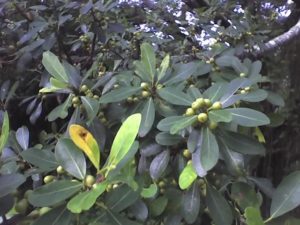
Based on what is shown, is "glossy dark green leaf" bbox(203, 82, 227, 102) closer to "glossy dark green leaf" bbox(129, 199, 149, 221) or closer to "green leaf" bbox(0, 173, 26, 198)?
"glossy dark green leaf" bbox(129, 199, 149, 221)

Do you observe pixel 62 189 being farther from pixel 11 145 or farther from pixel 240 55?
pixel 240 55

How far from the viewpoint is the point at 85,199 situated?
1.76ft

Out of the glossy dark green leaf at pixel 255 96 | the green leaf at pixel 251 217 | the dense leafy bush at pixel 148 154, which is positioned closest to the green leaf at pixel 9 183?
the dense leafy bush at pixel 148 154

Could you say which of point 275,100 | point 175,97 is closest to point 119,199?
point 175,97

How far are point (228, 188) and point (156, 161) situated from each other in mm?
181

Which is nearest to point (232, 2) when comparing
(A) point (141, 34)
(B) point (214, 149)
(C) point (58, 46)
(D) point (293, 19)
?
(D) point (293, 19)

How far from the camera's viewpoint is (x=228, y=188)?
0.84 meters

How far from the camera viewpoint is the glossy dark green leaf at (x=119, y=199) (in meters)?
0.61

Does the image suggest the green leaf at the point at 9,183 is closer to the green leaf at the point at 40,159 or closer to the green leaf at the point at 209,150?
the green leaf at the point at 40,159

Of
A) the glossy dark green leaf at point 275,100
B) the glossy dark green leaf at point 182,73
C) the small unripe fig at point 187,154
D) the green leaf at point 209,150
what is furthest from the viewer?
the glossy dark green leaf at point 275,100

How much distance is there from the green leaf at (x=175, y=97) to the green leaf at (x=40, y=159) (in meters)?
0.23

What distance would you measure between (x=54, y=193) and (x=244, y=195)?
0.33 meters

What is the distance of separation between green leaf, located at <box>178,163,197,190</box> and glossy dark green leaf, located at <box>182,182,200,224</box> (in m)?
0.05

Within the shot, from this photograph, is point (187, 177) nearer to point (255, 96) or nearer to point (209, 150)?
point (209, 150)
